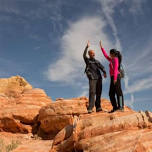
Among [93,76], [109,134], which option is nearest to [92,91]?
[93,76]

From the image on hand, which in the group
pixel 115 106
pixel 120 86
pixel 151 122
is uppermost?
pixel 120 86

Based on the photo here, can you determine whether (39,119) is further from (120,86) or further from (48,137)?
(120,86)

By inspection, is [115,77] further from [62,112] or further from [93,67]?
[62,112]

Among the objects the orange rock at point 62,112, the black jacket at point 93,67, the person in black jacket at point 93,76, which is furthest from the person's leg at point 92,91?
the orange rock at point 62,112

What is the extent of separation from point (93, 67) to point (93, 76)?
420mm

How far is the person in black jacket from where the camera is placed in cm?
1021

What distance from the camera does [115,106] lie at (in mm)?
9672

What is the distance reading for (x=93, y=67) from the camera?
10.4 metres

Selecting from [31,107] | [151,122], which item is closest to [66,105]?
[31,107]

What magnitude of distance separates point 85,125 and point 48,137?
13.1 meters

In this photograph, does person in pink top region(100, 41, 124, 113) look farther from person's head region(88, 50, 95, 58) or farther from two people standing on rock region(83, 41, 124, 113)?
person's head region(88, 50, 95, 58)

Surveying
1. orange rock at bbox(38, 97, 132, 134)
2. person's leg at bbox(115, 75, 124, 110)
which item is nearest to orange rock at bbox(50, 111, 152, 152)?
person's leg at bbox(115, 75, 124, 110)

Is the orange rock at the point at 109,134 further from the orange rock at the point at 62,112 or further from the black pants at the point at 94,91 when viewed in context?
the orange rock at the point at 62,112

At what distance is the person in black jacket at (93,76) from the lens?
1021cm
